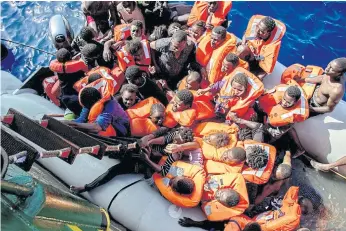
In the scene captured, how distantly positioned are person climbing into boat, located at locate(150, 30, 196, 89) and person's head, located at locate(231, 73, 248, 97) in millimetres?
718

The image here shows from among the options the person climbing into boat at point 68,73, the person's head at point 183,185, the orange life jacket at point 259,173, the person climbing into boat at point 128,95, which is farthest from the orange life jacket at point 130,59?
the orange life jacket at point 259,173

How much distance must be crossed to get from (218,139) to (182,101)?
516 millimetres

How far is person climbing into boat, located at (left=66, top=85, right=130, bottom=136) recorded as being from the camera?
163 inches

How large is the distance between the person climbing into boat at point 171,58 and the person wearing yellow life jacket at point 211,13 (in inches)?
24.0

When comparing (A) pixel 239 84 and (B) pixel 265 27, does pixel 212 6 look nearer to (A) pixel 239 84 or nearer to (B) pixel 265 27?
(B) pixel 265 27

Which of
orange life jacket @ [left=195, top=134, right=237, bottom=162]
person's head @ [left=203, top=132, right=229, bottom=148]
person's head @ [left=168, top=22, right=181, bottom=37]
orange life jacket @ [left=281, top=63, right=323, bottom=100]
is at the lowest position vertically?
orange life jacket @ [left=195, top=134, right=237, bottom=162]

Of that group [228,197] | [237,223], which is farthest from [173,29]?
[237,223]

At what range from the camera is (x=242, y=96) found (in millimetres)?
4676

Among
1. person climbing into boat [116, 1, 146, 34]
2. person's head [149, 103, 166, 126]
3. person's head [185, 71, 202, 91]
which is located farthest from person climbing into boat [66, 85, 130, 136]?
person climbing into boat [116, 1, 146, 34]

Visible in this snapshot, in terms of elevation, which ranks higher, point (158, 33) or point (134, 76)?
point (158, 33)

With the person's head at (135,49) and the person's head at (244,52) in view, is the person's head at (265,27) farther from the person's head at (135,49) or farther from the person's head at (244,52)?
the person's head at (135,49)

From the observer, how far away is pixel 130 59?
16.4 ft

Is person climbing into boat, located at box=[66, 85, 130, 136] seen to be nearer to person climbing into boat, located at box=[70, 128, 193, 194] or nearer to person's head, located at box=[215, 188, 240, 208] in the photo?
person climbing into boat, located at box=[70, 128, 193, 194]

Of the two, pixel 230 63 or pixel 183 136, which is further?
pixel 230 63
